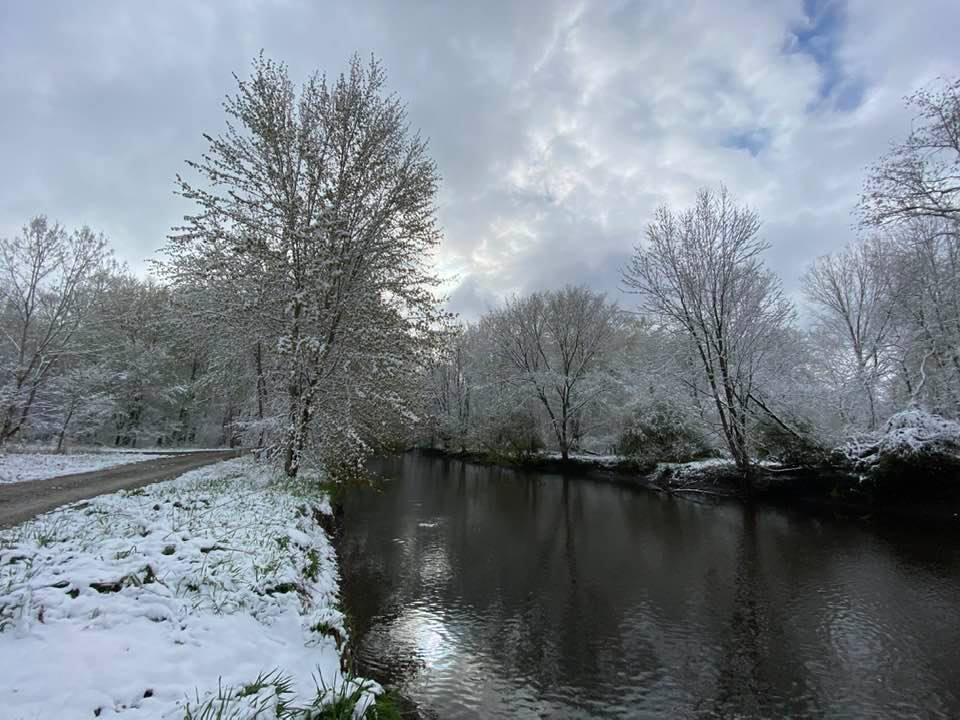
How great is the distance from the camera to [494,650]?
6645mm

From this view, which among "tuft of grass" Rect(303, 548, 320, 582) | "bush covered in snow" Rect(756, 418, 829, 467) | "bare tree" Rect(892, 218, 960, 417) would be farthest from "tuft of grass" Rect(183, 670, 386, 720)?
"bare tree" Rect(892, 218, 960, 417)

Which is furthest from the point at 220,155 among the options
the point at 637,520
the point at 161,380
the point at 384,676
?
the point at 161,380

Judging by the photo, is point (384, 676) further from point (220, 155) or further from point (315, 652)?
point (220, 155)

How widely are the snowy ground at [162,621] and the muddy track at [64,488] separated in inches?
74.8

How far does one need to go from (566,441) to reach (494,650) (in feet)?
85.2

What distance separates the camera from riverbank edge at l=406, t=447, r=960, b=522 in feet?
46.8

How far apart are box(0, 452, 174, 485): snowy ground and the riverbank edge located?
22120 mm

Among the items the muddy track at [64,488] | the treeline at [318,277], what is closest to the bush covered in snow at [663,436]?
the treeline at [318,277]

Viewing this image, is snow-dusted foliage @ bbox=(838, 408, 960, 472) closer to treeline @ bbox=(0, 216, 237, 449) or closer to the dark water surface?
the dark water surface

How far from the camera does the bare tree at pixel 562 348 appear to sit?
105ft

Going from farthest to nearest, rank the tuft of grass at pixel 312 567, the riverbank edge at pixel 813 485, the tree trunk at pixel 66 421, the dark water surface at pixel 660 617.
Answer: the tree trunk at pixel 66 421 < the riverbank edge at pixel 813 485 < the tuft of grass at pixel 312 567 < the dark water surface at pixel 660 617

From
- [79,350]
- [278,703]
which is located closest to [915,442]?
[278,703]

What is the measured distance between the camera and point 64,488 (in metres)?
10.9

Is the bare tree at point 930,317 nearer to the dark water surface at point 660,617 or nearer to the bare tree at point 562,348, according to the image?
the dark water surface at point 660,617
